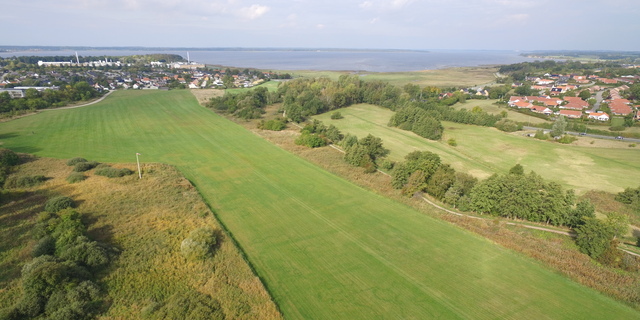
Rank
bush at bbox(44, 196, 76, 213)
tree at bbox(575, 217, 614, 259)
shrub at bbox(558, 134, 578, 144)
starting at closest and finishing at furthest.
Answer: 1. tree at bbox(575, 217, 614, 259)
2. bush at bbox(44, 196, 76, 213)
3. shrub at bbox(558, 134, 578, 144)

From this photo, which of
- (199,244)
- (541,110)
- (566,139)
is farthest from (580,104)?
(199,244)

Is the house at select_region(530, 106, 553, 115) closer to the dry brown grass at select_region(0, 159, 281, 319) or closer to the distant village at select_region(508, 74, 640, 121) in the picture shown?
the distant village at select_region(508, 74, 640, 121)

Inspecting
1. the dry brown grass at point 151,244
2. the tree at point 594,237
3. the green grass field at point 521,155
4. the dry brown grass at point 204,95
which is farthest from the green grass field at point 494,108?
the dry brown grass at point 151,244

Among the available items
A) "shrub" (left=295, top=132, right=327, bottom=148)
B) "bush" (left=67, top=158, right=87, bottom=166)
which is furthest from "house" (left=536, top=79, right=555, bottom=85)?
"bush" (left=67, top=158, right=87, bottom=166)

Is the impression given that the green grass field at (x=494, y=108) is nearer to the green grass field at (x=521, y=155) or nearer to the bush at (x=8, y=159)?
the green grass field at (x=521, y=155)

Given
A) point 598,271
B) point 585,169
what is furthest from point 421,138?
point 598,271

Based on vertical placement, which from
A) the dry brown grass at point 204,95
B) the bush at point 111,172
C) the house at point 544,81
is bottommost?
the bush at point 111,172
